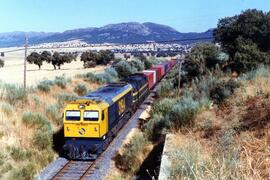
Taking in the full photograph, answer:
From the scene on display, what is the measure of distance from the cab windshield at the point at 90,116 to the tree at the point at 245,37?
578 inches

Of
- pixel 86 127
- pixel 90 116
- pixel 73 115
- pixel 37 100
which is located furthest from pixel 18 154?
pixel 37 100

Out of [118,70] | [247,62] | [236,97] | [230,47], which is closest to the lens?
[236,97]

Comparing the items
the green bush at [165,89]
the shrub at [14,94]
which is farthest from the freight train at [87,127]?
the green bush at [165,89]

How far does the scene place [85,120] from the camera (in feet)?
66.6

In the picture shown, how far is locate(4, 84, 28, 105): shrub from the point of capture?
26.5 m

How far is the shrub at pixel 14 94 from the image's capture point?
26.5 metres

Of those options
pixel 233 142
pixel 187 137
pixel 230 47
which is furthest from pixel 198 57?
pixel 233 142

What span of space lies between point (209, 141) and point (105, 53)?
8850 cm

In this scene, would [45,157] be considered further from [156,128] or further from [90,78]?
[90,78]

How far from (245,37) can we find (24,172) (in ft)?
83.5

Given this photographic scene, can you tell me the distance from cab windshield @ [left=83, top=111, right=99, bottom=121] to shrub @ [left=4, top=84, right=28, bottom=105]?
807cm

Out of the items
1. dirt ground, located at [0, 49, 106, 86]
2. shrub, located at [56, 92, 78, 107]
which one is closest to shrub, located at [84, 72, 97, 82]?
dirt ground, located at [0, 49, 106, 86]

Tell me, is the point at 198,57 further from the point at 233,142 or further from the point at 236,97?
the point at 233,142

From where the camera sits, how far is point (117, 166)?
60.8ft
